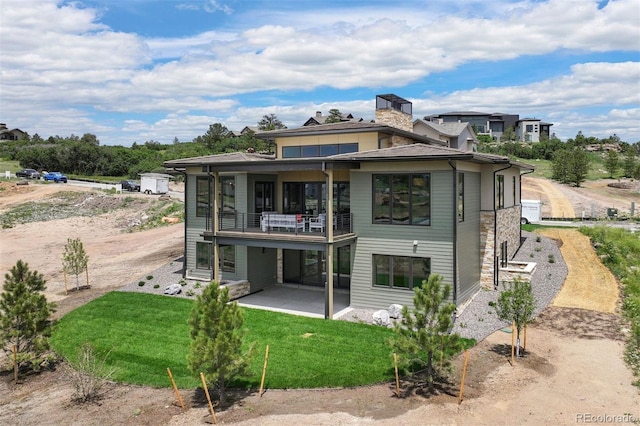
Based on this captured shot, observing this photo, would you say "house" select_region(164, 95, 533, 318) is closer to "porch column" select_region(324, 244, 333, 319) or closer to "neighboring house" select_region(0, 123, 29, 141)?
"porch column" select_region(324, 244, 333, 319)

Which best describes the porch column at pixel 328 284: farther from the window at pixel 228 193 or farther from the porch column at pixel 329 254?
the window at pixel 228 193

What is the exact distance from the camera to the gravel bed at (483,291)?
15.8 meters

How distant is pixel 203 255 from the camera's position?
2278 centimetres

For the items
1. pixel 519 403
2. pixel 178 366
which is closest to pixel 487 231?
pixel 519 403

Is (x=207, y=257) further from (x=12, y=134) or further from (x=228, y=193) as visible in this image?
(x=12, y=134)

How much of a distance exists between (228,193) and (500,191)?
12.7 metres

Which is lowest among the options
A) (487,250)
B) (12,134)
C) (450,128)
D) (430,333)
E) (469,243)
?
(430,333)

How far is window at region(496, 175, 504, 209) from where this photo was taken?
2112 centimetres

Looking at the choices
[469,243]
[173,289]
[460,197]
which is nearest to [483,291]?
[469,243]

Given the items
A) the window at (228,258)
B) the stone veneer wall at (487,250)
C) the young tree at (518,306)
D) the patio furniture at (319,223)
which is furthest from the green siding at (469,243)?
the window at (228,258)

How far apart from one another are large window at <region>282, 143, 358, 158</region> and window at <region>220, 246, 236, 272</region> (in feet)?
17.4

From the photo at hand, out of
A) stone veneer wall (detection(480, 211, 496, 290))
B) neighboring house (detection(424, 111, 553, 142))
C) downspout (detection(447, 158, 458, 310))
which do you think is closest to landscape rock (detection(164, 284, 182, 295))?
downspout (detection(447, 158, 458, 310))

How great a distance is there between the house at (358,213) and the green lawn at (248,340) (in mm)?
2231

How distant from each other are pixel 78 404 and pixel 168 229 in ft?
90.8
